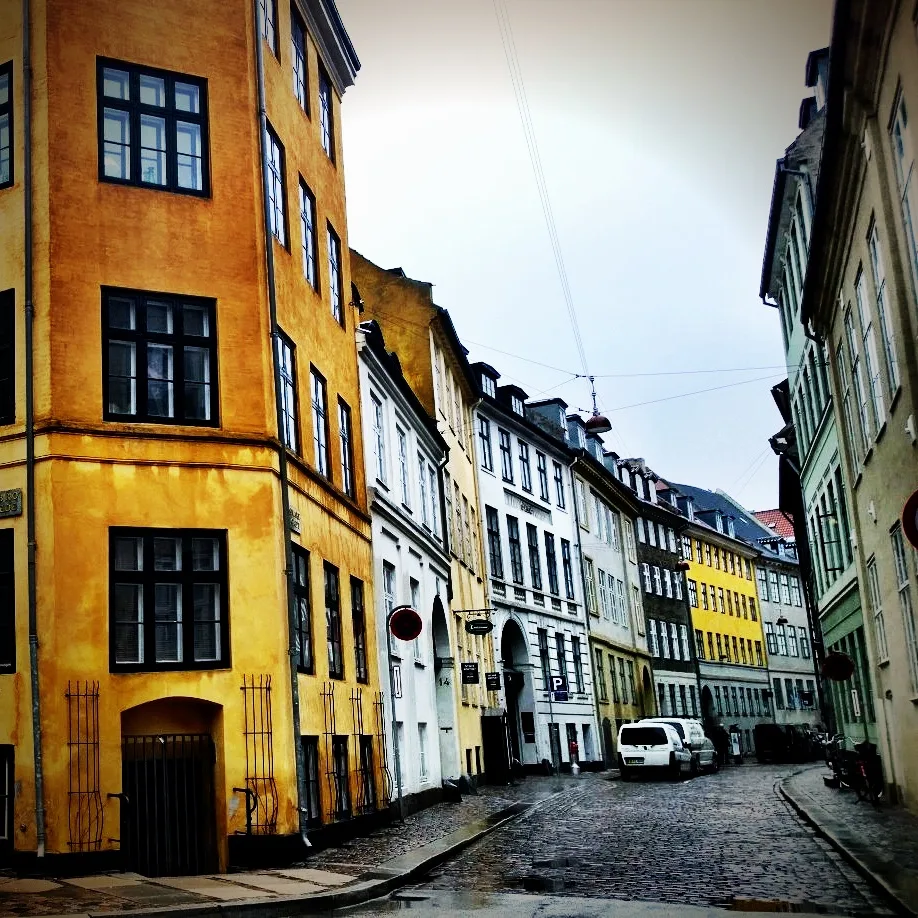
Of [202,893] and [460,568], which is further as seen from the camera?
[460,568]

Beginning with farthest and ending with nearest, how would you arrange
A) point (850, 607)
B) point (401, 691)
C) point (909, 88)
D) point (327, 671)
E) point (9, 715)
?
point (850, 607), point (401, 691), point (327, 671), point (9, 715), point (909, 88)

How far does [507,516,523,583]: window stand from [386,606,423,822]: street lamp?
18.8 metres

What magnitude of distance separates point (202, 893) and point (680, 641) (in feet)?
177

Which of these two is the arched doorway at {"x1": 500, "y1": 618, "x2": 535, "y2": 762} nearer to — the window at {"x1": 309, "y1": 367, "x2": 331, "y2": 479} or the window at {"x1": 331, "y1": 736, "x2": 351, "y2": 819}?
the window at {"x1": 309, "y1": 367, "x2": 331, "y2": 479}

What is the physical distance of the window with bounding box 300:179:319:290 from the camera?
69.3ft

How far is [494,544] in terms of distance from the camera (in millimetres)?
41656

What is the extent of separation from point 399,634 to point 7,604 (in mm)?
6795

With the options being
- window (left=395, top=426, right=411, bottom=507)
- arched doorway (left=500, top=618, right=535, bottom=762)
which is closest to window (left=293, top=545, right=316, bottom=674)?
window (left=395, top=426, right=411, bottom=507)

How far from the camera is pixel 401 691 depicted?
963 inches

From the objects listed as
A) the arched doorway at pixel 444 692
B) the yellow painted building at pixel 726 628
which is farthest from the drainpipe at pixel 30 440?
the yellow painted building at pixel 726 628

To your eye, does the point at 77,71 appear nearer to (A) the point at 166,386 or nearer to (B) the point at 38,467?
(A) the point at 166,386

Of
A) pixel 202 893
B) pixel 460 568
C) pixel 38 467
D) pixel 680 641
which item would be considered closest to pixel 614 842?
pixel 202 893

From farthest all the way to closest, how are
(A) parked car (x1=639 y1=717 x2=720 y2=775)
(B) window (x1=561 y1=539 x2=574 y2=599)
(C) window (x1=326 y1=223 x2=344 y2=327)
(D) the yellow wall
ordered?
(D) the yellow wall, (B) window (x1=561 y1=539 x2=574 y2=599), (A) parked car (x1=639 y1=717 x2=720 y2=775), (C) window (x1=326 y1=223 x2=344 y2=327)

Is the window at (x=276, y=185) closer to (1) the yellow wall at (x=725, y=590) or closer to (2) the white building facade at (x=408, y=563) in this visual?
(2) the white building facade at (x=408, y=563)
